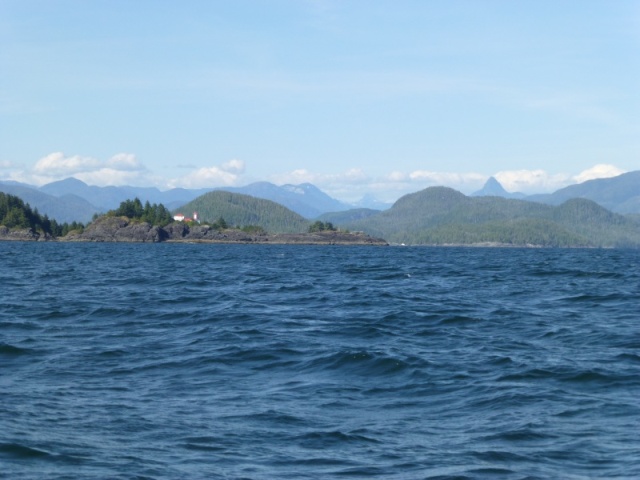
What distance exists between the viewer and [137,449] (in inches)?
659

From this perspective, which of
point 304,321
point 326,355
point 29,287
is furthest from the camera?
point 29,287

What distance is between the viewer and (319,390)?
22.6 m

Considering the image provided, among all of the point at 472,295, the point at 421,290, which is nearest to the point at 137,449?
the point at 472,295

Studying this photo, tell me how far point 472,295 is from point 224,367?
28.8 metres

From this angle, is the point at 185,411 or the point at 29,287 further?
the point at 29,287

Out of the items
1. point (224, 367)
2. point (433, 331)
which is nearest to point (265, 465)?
point (224, 367)

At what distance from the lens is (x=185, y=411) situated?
65.3 ft

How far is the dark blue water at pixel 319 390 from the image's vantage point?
53.1ft

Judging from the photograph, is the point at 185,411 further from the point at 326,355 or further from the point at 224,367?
the point at 326,355

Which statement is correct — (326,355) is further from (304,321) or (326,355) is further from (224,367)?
(304,321)

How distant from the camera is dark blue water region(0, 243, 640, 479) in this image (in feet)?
53.1

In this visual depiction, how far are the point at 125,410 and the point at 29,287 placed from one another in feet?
129

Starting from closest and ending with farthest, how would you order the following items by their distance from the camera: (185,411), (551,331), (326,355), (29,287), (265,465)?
1. (265,465)
2. (185,411)
3. (326,355)
4. (551,331)
5. (29,287)

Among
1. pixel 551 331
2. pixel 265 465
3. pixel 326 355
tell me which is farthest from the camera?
pixel 551 331
